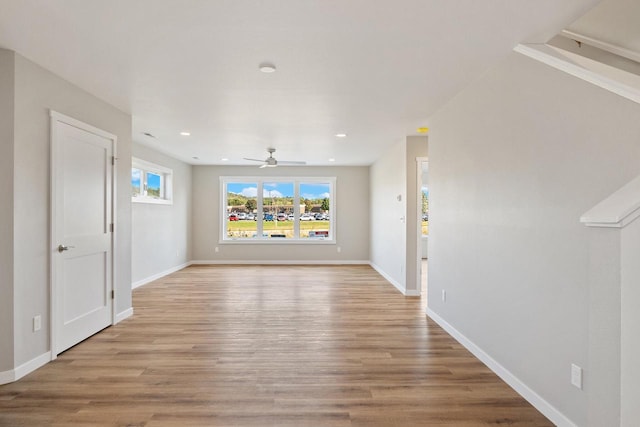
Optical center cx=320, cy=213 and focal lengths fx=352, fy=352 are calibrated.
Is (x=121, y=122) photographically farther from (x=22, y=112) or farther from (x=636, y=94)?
(x=636, y=94)

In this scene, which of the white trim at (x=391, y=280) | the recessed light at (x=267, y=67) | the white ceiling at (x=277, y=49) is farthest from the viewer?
the white trim at (x=391, y=280)

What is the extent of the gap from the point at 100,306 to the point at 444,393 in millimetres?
3460

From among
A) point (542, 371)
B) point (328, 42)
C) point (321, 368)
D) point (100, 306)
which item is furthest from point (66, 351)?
point (542, 371)

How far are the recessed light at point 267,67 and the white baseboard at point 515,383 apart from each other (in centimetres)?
293

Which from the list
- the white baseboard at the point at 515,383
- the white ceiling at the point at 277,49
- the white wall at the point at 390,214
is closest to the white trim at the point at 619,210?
the white ceiling at the point at 277,49

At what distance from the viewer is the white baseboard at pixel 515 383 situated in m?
2.09

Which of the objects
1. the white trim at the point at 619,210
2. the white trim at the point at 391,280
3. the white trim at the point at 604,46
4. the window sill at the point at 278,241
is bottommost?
the white trim at the point at 391,280

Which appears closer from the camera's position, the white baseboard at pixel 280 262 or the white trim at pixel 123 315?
the white trim at pixel 123 315

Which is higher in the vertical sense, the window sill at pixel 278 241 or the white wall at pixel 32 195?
the white wall at pixel 32 195

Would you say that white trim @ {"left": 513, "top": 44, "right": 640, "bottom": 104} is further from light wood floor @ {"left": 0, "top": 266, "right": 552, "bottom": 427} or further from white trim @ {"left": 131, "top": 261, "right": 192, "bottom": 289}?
white trim @ {"left": 131, "top": 261, "right": 192, "bottom": 289}

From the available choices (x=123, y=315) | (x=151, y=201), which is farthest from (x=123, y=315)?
(x=151, y=201)

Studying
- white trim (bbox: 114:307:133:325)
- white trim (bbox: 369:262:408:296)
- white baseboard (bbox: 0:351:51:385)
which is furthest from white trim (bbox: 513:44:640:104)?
white trim (bbox: 114:307:133:325)

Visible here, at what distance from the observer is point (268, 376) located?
2723mm

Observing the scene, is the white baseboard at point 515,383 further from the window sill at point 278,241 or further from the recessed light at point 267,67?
the window sill at point 278,241
